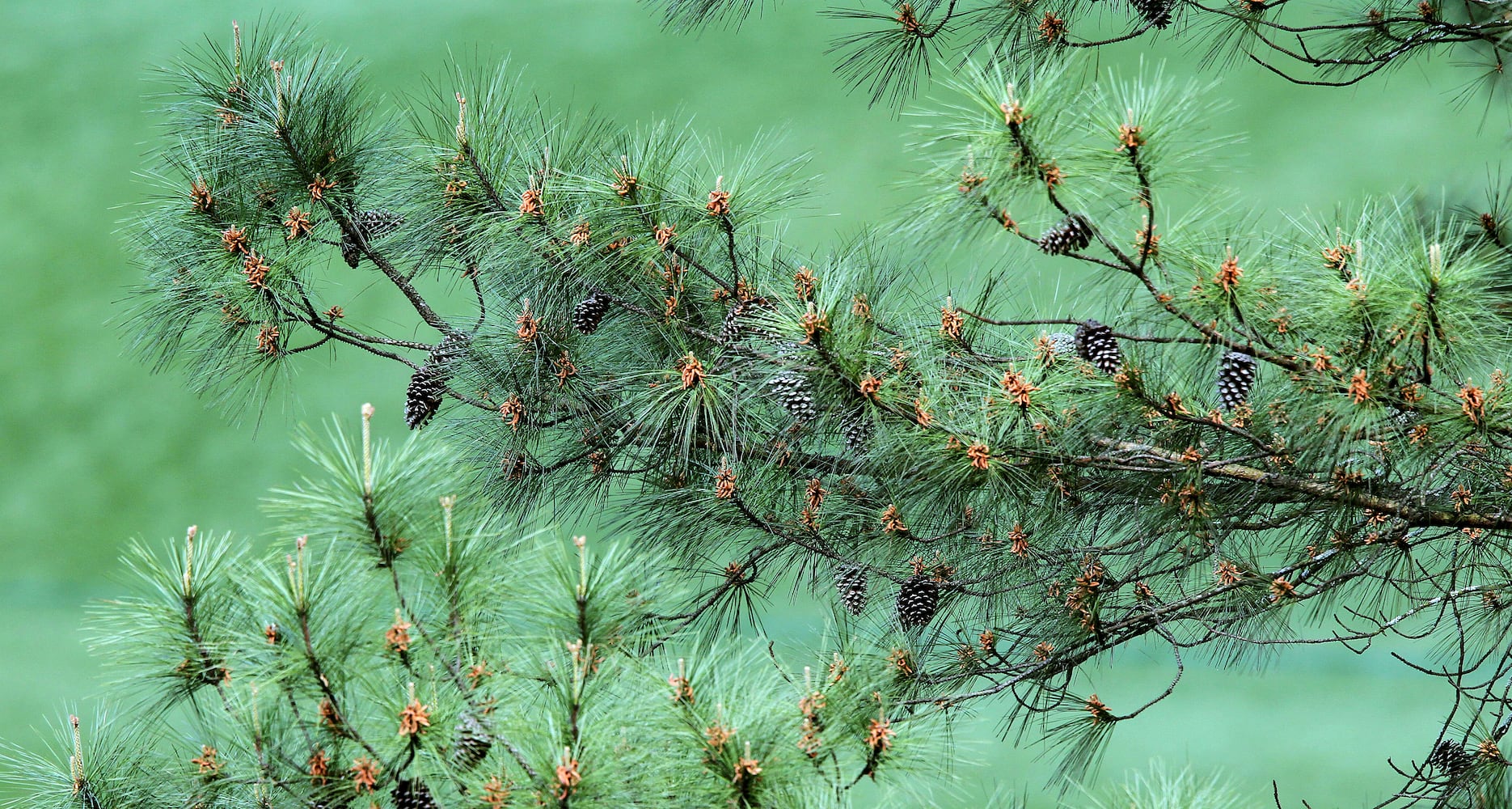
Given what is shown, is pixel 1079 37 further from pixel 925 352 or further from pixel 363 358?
pixel 363 358

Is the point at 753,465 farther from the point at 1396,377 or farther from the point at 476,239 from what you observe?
the point at 1396,377

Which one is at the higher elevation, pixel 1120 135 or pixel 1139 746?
pixel 1139 746

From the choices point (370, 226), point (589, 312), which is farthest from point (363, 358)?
point (589, 312)

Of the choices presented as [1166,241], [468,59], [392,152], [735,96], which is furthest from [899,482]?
[468,59]

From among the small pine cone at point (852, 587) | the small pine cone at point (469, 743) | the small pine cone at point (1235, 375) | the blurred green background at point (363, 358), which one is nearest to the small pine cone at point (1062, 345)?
the small pine cone at point (1235, 375)

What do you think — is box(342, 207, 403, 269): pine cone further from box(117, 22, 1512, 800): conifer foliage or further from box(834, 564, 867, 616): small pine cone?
box(834, 564, 867, 616): small pine cone

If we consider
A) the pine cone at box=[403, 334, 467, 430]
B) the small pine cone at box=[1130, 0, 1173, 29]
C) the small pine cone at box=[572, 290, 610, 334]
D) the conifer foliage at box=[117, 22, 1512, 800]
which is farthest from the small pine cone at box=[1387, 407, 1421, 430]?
the pine cone at box=[403, 334, 467, 430]

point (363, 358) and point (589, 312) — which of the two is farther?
point (363, 358)
